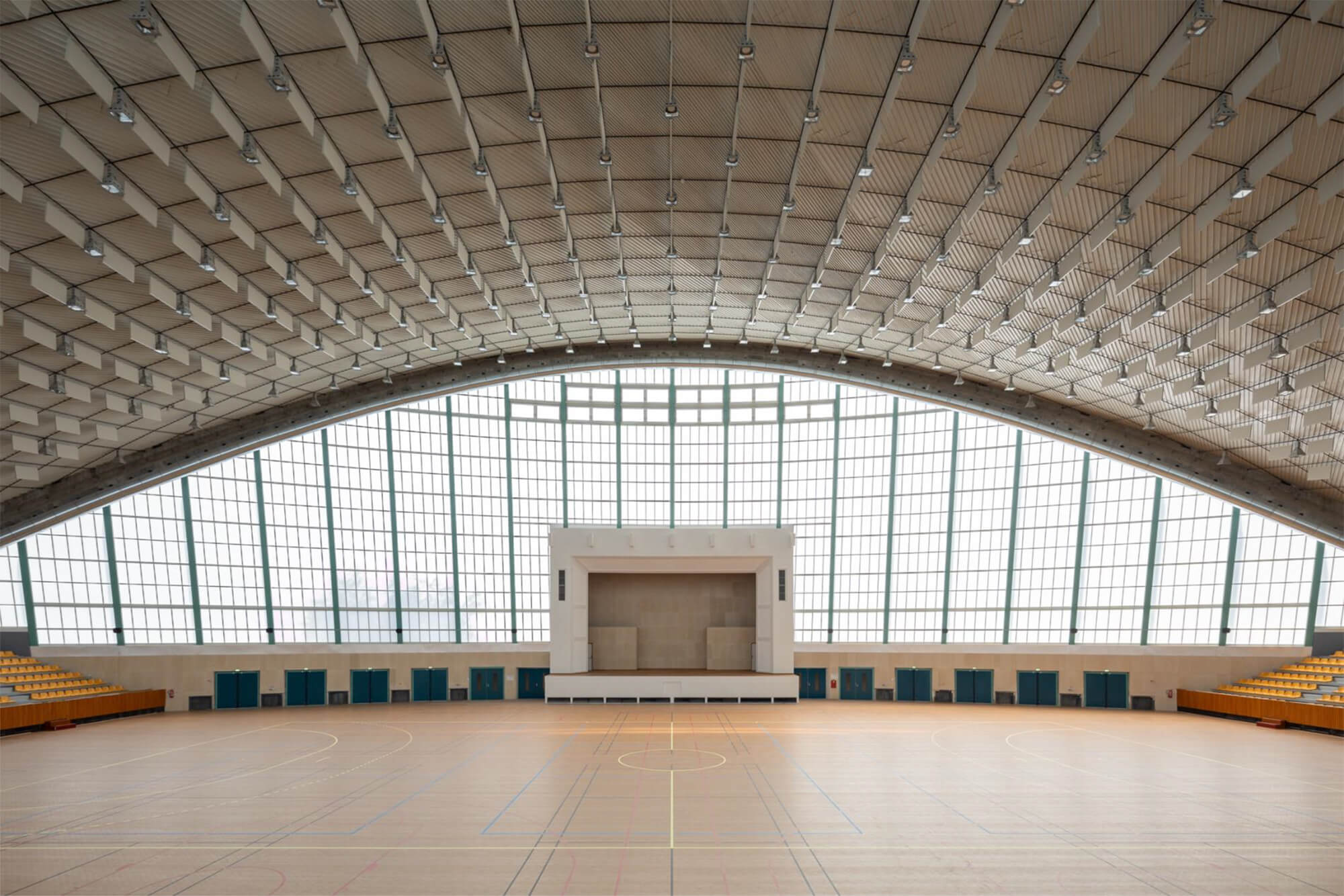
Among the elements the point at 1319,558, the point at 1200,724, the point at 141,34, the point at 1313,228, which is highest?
the point at 141,34

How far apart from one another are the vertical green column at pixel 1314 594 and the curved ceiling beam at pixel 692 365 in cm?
339

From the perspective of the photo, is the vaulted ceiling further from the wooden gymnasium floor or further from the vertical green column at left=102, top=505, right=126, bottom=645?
the wooden gymnasium floor

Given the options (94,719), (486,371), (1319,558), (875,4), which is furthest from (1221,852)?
(94,719)

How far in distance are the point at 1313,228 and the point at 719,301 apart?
71.5 feet

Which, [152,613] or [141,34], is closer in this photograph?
[141,34]

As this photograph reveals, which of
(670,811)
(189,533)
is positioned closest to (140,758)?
A: (189,533)

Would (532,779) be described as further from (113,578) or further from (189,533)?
(113,578)

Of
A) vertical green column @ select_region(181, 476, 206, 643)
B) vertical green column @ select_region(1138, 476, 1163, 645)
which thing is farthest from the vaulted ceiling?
vertical green column @ select_region(1138, 476, 1163, 645)

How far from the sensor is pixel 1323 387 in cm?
3262

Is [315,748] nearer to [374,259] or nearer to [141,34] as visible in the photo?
[374,259]

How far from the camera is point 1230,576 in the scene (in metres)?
48.5

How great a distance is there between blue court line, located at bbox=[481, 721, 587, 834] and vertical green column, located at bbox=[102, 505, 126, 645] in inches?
1089

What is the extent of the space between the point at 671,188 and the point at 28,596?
141 feet

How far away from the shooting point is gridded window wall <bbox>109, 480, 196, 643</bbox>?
158 ft
